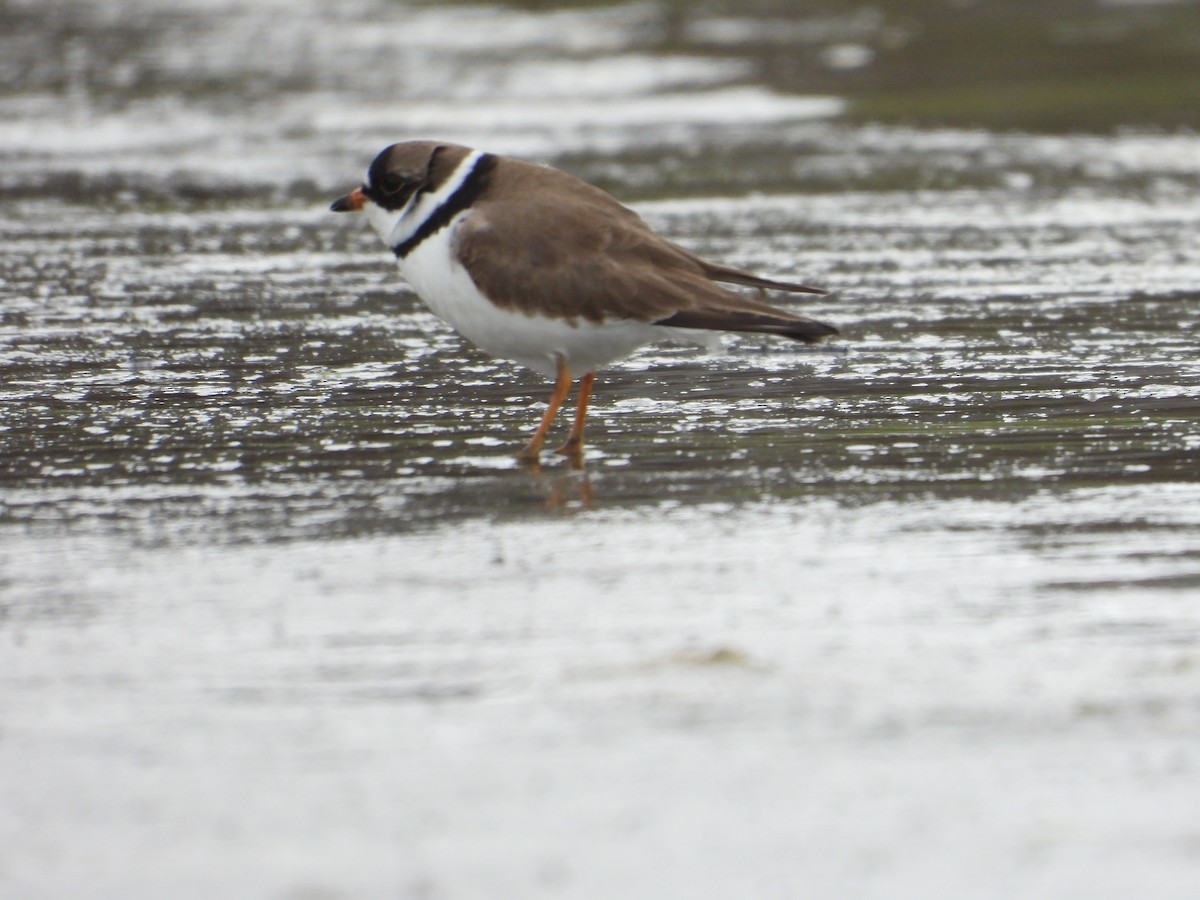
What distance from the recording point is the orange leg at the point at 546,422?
264 inches

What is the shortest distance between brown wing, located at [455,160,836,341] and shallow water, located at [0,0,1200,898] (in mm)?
429

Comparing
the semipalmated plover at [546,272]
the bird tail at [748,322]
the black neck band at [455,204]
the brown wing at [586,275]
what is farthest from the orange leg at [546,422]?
the black neck band at [455,204]

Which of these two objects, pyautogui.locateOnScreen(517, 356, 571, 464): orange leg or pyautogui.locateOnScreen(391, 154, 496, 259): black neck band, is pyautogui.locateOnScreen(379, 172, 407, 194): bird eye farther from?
pyautogui.locateOnScreen(517, 356, 571, 464): orange leg

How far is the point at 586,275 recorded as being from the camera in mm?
6746

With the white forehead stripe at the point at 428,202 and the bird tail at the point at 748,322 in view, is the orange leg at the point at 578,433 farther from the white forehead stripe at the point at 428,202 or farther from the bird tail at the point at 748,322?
the white forehead stripe at the point at 428,202

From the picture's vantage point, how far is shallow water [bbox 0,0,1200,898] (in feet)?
12.1

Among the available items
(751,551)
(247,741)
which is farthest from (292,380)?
(247,741)

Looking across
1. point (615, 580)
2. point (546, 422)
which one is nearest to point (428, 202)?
point (546, 422)

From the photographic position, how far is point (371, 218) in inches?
290

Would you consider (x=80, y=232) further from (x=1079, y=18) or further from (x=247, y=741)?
(x=1079, y=18)

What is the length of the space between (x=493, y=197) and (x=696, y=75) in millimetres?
12683

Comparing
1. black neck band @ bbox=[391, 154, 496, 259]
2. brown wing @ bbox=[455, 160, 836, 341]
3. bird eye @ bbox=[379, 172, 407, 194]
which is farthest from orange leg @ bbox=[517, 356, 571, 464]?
bird eye @ bbox=[379, 172, 407, 194]

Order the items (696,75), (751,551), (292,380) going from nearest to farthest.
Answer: (751,551), (292,380), (696,75)

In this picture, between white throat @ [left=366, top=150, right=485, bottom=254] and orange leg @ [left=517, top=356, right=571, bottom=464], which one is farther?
white throat @ [left=366, top=150, right=485, bottom=254]
